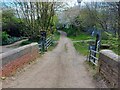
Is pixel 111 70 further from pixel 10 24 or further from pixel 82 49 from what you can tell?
pixel 10 24

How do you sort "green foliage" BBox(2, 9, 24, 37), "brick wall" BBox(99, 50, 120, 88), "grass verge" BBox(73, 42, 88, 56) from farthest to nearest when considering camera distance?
"green foliage" BBox(2, 9, 24, 37), "grass verge" BBox(73, 42, 88, 56), "brick wall" BBox(99, 50, 120, 88)

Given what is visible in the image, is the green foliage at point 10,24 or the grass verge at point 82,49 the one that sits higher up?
the green foliage at point 10,24

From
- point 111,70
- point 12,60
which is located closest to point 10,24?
point 12,60

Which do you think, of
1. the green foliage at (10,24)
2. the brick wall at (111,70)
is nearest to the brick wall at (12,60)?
the brick wall at (111,70)

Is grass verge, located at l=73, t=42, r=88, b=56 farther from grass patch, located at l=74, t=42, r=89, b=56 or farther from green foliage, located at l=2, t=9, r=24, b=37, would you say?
green foliage, located at l=2, t=9, r=24, b=37

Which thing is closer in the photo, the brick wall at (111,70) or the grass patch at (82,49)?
the brick wall at (111,70)

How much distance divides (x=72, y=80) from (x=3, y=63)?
Answer: 7.49 feet

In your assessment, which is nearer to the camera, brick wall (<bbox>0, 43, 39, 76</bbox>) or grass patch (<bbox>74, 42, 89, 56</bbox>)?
brick wall (<bbox>0, 43, 39, 76</bbox>)

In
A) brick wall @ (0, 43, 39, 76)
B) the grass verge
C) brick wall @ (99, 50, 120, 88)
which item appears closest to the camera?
brick wall @ (99, 50, 120, 88)

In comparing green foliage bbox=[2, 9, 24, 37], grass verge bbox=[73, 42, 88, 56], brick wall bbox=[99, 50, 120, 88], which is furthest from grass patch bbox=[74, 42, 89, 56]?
green foliage bbox=[2, 9, 24, 37]

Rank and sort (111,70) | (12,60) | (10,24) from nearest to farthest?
(111,70) < (12,60) < (10,24)

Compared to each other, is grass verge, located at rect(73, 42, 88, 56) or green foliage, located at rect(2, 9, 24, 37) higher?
green foliage, located at rect(2, 9, 24, 37)

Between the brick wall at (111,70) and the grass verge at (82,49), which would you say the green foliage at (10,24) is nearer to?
the grass verge at (82,49)

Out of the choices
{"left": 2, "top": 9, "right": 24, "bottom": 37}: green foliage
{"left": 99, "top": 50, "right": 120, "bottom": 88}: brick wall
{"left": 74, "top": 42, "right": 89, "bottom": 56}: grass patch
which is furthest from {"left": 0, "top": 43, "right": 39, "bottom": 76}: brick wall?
{"left": 2, "top": 9, "right": 24, "bottom": 37}: green foliage
